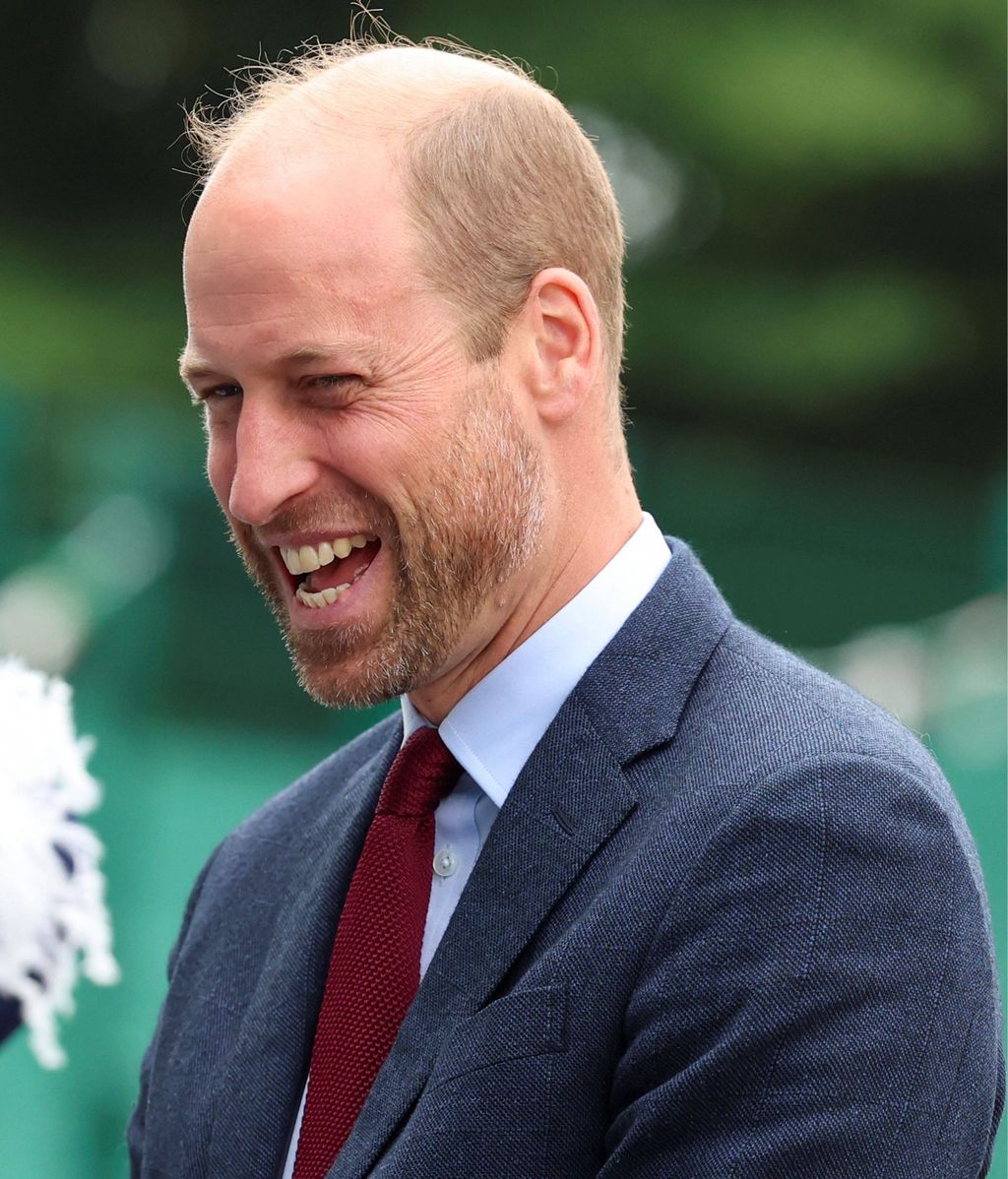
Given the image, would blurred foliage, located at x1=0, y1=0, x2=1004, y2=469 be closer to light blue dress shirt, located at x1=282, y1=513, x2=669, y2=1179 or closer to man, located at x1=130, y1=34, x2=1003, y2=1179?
man, located at x1=130, y1=34, x2=1003, y2=1179

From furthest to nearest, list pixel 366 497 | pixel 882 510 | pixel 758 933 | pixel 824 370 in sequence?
pixel 824 370 < pixel 882 510 < pixel 366 497 < pixel 758 933

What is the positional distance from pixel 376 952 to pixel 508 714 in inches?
10.8

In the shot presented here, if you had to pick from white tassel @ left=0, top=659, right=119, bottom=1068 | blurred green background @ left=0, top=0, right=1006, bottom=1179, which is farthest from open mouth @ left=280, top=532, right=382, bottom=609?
blurred green background @ left=0, top=0, right=1006, bottom=1179

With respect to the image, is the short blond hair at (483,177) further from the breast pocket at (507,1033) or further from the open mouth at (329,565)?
the breast pocket at (507,1033)

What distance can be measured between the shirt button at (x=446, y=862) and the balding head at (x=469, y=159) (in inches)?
20.1

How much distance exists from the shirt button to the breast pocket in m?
0.22

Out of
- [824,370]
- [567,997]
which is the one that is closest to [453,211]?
[567,997]

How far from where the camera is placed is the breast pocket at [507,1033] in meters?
1.45

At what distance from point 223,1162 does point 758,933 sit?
0.66 m

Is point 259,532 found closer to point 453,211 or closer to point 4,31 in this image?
point 453,211

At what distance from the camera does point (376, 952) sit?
5.55 feet

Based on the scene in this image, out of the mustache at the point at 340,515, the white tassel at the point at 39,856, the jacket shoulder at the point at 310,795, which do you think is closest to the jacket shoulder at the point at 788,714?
the mustache at the point at 340,515

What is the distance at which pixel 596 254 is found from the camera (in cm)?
189

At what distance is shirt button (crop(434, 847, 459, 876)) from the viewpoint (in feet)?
5.59
